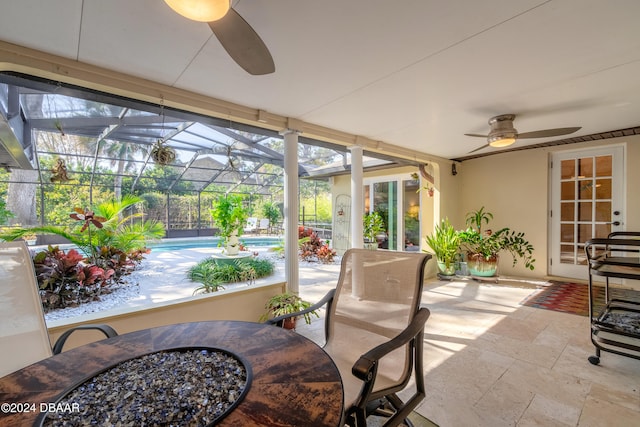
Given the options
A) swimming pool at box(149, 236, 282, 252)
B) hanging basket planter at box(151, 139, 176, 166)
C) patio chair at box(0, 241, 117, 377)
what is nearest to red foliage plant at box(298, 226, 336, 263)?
swimming pool at box(149, 236, 282, 252)

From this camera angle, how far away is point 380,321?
154cm

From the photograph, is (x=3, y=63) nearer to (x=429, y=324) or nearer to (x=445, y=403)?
(x=445, y=403)

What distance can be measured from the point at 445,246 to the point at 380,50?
159 inches

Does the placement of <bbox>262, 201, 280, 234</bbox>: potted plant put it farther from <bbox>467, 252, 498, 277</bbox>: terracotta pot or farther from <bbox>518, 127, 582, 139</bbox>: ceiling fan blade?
<bbox>518, 127, 582, 139</bbox>: ceiling fan blade

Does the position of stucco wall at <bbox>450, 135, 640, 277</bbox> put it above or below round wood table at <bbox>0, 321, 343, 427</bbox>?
above

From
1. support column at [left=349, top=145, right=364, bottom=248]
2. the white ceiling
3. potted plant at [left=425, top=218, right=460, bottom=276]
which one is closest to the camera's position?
the white ceiling

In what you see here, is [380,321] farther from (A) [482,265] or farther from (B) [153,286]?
(A) [482,265]

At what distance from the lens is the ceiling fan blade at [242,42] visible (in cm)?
120

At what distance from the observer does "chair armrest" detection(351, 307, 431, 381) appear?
989mm

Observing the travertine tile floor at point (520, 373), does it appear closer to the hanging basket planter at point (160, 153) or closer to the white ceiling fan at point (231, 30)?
the hanging basket planter at point (160, 153)

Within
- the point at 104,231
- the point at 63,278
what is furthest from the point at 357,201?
the point at 63,278

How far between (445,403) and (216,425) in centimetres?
166

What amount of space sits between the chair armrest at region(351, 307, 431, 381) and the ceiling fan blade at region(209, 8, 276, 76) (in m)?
1.42

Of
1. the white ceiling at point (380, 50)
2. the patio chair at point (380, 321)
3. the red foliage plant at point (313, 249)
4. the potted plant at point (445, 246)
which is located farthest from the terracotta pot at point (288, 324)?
the red foliage plant at point (313, 249)
